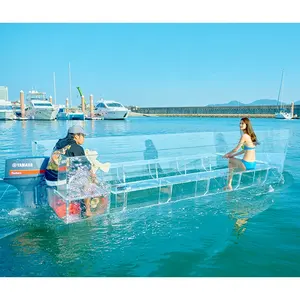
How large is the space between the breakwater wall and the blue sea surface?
7687 cm

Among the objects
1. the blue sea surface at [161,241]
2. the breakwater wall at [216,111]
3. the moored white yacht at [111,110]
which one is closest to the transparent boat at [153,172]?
the blue sea surface at [161,241]

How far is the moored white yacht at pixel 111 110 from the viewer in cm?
6266

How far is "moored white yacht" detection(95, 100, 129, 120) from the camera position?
62.7 m

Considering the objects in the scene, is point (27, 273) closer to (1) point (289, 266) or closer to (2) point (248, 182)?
(1) point (289, 266)

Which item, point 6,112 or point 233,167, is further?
point 6,112

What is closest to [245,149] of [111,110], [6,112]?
[111,110]

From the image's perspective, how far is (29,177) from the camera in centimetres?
512

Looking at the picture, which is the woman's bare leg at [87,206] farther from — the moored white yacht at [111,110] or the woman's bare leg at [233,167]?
the moored white yacht at [111,110]

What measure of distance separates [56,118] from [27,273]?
206 ft

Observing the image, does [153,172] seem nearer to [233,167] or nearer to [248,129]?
[233,167]

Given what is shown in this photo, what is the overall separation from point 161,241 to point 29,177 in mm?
2284

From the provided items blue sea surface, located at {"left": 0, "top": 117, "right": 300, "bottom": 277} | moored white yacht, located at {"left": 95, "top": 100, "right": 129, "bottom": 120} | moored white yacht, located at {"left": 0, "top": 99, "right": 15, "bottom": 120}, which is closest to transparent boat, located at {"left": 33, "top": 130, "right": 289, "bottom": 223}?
blue sea surface, located at {"left": 0, "top": 117, "right": 300, "bottom": 277}

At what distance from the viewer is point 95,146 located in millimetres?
6969

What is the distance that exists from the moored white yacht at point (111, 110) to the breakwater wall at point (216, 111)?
36706 millimetres
